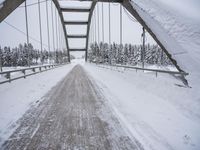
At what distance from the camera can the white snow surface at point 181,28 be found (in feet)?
23.4

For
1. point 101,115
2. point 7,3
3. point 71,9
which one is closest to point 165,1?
point 101,115

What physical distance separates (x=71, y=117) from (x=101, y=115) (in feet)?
2.67

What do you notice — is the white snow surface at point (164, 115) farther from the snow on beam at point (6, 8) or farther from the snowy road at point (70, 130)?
the snow on beam at point (6, 8)

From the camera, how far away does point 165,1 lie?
9.59 metres

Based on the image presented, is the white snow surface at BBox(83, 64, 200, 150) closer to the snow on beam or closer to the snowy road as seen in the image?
the snowy road

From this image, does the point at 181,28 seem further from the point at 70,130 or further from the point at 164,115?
the point at 70,130

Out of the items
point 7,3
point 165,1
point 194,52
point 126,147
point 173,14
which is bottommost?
point 126,147

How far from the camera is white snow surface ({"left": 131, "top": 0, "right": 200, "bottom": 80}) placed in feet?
23.4

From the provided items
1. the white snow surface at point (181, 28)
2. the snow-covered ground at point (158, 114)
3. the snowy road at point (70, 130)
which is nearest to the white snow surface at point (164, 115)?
the snow-covered ground at point (158, 114)

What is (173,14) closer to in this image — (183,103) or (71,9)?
(183,103)

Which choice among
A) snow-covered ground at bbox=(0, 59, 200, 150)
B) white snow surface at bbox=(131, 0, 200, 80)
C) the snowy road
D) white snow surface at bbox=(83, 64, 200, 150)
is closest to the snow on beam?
snow-covered ground at bbox=(0, 59, 200, 150)

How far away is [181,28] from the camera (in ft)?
26.1

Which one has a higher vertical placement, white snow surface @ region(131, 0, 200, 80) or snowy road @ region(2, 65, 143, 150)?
white snow surface @ region(131, 0, 200, 80)

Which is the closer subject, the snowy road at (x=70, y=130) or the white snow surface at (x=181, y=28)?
the snowy road at (x=70, y=130)
